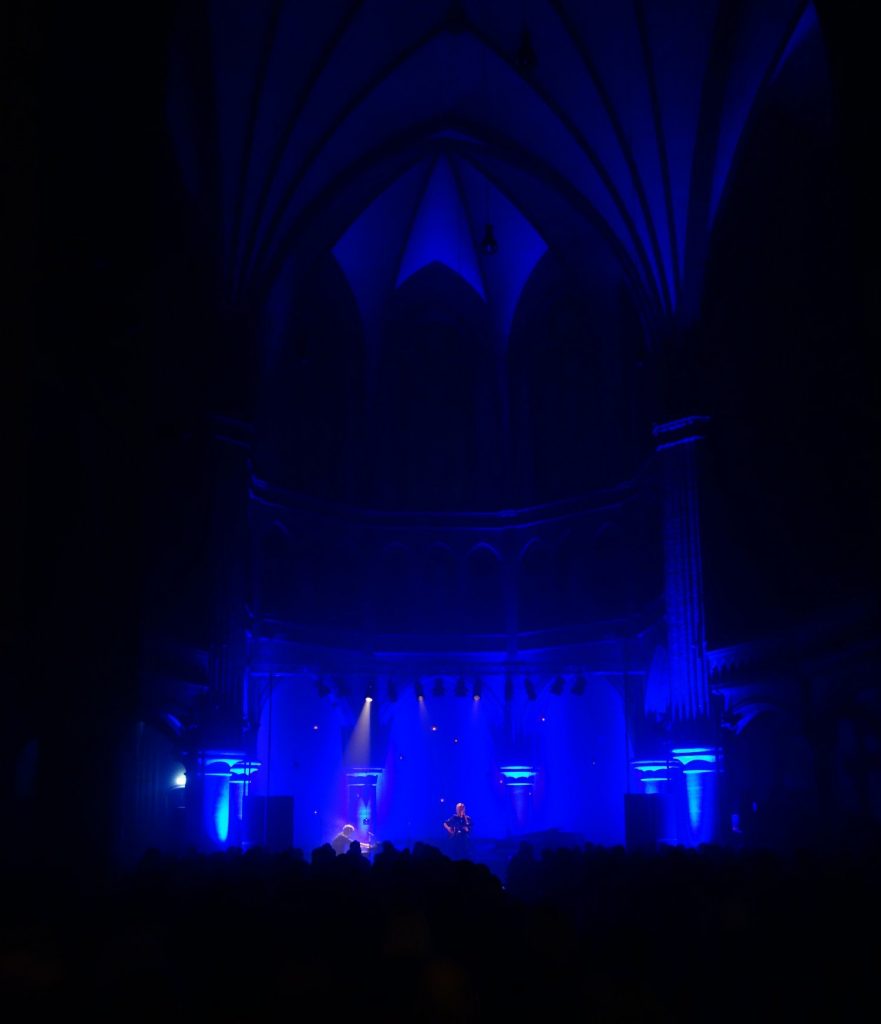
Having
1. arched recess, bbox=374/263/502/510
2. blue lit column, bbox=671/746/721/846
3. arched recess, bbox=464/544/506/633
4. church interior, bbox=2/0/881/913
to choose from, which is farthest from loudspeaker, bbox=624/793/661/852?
arched recess, bbox=374/263/502/510

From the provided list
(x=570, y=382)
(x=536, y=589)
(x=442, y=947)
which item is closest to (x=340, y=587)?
(x=536, y=589)

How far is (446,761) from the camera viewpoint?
38688mm

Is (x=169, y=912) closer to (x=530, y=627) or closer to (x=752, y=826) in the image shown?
(x=752, y=826)

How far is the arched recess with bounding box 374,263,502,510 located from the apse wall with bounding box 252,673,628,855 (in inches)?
252

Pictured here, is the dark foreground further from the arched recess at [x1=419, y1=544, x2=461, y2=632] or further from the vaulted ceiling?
the arched recess at [x1=419, y1=544, x2=461, y2=632]

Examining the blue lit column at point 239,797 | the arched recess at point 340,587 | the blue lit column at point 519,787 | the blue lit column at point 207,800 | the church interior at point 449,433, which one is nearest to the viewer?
the church interior at point 449,433

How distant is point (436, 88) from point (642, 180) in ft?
20.7

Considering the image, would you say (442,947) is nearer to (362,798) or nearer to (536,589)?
(536,589)

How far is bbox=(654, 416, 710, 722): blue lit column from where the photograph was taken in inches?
1083

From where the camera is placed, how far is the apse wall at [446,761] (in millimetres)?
35719

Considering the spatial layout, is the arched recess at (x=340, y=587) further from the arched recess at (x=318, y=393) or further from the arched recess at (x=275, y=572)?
the arched recess at (x=318, y=393)

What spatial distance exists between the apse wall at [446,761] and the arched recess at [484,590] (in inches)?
72.7

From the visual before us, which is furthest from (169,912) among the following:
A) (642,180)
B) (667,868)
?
(642,180)

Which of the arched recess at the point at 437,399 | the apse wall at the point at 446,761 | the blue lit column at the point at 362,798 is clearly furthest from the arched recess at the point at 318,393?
the blue lit column at the point at 362,798
